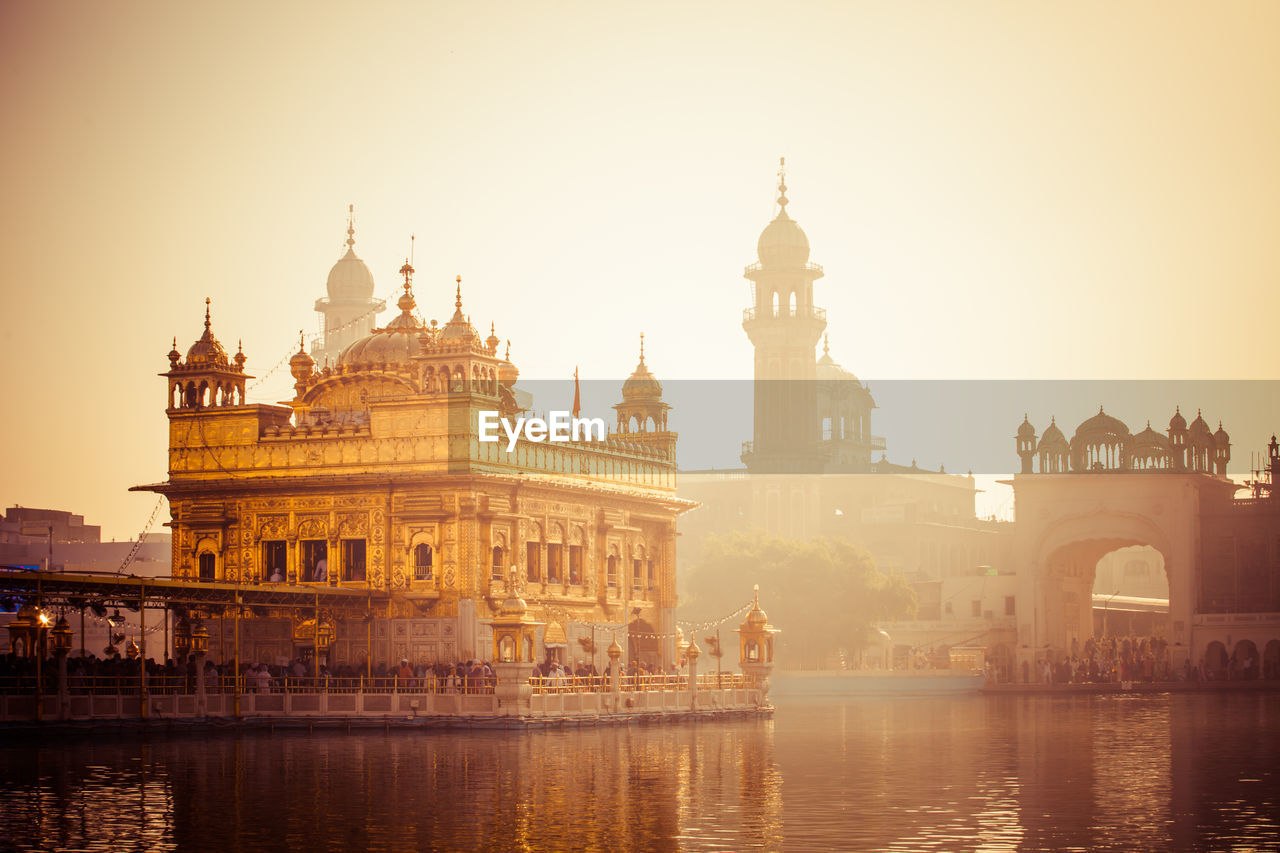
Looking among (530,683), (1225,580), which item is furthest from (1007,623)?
(530,683)

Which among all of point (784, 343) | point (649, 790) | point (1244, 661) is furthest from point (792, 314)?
point (649, 790)

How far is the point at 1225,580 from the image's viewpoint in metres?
75.6

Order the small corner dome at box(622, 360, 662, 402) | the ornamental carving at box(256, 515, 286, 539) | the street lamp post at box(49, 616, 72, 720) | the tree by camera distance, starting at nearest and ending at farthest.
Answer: the street lamp post at box(49, 616, 72, 720), the ornamental carving at box(256, 515, 286, 539), the small corner dome at box(622, 360, 662, 402), the tree

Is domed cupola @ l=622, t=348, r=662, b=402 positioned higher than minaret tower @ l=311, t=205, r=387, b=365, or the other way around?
minaret tower @ l=311, t=205, r=387, b=365

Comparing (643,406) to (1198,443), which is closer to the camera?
(643,406)

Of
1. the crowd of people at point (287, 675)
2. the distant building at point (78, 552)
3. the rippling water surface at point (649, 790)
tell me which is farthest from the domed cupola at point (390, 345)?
the distant building at point (78, 552)

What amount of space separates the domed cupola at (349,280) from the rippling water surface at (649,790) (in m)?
61.3

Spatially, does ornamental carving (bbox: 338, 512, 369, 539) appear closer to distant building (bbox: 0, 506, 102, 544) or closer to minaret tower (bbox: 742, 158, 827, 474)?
distant building (bbox: 0, 506, 102, 544)

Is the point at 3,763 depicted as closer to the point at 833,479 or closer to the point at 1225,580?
the point at 1225,580

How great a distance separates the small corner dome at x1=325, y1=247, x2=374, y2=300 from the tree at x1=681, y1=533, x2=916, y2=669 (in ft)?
92.4

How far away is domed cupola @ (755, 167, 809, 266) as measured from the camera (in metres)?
102

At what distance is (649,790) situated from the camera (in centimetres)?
2658

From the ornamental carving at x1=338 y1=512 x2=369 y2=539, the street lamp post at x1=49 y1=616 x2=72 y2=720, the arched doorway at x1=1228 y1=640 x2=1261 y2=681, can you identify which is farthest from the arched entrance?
the street lamp post at x1=49 y1=616 x2=72 y2=720

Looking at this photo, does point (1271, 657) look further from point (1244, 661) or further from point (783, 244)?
point (783, 244)
